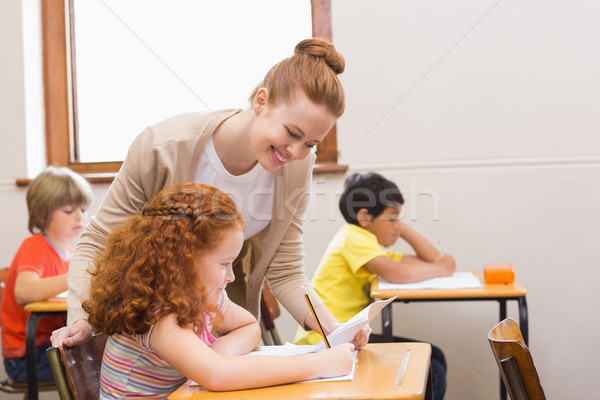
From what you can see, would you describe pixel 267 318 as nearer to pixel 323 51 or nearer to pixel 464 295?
pixel 464 295

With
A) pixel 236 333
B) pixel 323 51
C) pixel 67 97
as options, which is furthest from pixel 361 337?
pixel 67 97

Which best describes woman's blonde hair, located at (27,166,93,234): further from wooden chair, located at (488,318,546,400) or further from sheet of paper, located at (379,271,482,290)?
wooden chair, located at (488,318,546,400)

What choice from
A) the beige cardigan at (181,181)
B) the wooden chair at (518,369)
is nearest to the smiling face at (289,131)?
the beige cardigan at (181,181)

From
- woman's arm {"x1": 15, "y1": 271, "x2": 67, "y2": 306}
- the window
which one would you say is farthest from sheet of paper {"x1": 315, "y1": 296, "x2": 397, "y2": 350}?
the window

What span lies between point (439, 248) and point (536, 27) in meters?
0.94

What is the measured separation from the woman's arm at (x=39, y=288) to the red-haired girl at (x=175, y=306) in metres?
0.94

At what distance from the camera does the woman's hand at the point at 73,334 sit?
1.09 meters

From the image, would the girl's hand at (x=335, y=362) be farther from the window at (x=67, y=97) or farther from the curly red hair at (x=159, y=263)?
the window at (x=67, y=97)

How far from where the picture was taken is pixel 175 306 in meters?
1.07

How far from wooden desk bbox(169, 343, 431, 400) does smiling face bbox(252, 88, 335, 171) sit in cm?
42

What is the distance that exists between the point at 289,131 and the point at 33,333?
3.90 feet

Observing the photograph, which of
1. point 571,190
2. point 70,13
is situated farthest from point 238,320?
point 70,13

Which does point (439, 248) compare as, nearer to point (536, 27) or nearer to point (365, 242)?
point (365, 242)

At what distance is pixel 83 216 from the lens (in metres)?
2.40
